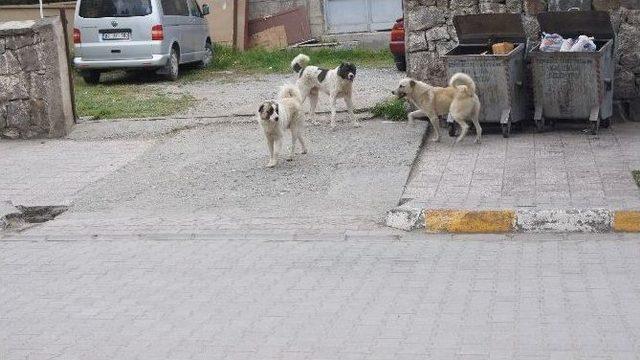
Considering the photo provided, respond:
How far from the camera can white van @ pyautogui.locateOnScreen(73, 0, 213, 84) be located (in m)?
19.7

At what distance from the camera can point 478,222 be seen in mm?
8906

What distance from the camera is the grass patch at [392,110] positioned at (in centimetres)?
1377

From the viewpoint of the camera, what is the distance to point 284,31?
24.5 meters

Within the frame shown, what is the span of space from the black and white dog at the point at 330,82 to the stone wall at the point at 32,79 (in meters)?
3.15

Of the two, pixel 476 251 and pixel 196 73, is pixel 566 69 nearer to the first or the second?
pixel 476 251

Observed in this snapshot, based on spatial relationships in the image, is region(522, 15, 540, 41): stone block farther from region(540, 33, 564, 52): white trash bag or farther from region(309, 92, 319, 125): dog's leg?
region(309, 92, 319, 125): dog's leg

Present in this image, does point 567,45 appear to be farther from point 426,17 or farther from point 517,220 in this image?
point 517,220

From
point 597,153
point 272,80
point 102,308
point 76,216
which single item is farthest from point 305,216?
point 272,80

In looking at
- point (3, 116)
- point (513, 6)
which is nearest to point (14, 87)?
point (3, 116)

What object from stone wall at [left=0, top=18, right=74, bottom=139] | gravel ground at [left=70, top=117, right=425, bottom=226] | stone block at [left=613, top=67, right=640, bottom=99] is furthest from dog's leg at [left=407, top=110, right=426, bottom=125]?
stone wall at [left=0, top=18, right=74, bottom=139]

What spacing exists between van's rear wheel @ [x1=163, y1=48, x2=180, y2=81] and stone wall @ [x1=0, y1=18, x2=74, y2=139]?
5.96 metres

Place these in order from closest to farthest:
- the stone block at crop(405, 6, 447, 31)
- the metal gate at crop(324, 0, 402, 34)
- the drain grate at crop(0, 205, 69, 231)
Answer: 1. the drain grate at crop(0, 205, 69, 231)
2. the stone block at crop(405, 6, 447, 31)
3. the metal gate at crop(324, 0, 402, 34)

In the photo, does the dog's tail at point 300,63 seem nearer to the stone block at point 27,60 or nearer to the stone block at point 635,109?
the stone block at point 27,60

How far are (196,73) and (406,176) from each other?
1128 centimetres
